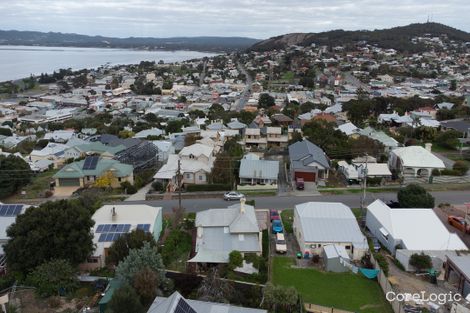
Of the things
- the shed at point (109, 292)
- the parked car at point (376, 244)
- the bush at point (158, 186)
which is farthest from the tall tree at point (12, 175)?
the parked car at point (376, 244)

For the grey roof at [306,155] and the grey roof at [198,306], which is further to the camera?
the grey roof at [306,155]

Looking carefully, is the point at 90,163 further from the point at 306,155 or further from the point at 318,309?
the point at 318,309

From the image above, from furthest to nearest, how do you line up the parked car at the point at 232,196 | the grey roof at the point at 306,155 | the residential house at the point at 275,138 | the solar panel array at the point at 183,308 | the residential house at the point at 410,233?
the residential house at the point at 275,138 < the grey roof at the point at 306,155 < the parked car at the point at 232,196 < the residential house at the point at 410,233 < the solar panel array at the point at 183,308

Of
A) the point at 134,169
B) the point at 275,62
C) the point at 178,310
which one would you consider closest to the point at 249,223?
the point at 178,310

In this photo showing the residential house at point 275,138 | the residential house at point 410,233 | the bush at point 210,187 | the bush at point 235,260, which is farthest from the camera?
the residential house at point 275,138

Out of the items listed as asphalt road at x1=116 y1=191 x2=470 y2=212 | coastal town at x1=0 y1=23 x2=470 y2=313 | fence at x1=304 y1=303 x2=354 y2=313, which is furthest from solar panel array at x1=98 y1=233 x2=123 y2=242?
fence at x1=304 y1=303 x2=354 y2=313

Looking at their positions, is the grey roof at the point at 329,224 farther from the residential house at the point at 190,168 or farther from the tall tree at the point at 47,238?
the residential house at the point at 190,168

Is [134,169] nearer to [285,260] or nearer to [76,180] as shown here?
[76,180]
